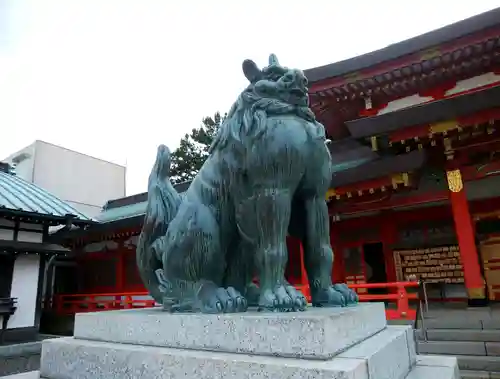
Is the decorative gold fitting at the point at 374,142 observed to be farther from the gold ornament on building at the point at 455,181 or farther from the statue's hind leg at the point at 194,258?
the statue's hind leg at the point at 194,258

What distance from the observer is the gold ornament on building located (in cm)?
589

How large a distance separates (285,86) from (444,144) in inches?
203

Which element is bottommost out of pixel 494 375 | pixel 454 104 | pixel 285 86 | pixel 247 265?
pixel 494 375

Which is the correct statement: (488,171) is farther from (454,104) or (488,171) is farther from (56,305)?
(56,305)

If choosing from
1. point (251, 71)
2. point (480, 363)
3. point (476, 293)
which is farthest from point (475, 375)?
point (251, 71)

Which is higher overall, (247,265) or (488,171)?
(488,171)

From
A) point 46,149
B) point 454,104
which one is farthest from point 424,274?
point 46,149

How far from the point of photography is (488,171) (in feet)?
19.9

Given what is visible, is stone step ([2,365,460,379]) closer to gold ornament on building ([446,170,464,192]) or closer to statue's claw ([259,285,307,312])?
statue's claw ([259,285,307,312])

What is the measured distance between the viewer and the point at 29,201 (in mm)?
7754

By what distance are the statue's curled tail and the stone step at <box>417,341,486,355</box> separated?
11.9 ft

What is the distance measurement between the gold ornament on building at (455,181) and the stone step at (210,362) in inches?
192

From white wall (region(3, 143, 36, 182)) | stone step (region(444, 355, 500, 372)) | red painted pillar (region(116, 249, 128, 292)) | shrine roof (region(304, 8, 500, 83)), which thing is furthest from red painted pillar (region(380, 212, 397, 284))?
white wall (region(3, 143, 36, 182))

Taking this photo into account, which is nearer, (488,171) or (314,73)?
(488,171)
